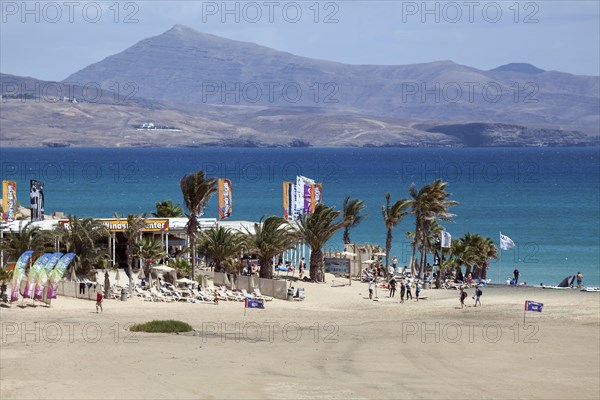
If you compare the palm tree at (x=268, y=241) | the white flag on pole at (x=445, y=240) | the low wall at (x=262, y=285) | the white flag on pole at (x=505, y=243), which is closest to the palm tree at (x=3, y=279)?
the low wall at (x=262, y=285)

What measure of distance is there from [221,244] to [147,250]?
10.9 ft

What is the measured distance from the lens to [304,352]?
31.4 meters

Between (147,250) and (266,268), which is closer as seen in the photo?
(147,250)

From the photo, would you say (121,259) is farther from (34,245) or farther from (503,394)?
(503,394)

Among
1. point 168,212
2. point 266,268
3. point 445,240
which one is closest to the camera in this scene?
point 266,268

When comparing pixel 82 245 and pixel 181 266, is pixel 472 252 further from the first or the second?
pixel 82 245

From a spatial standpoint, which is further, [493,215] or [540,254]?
[493,215]

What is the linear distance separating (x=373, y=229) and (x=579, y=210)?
3459cm

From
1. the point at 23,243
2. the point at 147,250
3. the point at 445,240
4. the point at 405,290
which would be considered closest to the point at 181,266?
the point at 147,250

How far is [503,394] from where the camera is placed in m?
26.9

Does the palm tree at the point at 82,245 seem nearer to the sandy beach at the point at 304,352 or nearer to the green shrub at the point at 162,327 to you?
the sandy beach at the point at 304,352

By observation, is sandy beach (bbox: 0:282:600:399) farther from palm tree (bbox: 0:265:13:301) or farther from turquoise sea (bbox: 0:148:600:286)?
turquoise sea (bbox: 0:148:600:286)

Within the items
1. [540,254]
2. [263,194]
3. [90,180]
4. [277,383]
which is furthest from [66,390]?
[90,180]

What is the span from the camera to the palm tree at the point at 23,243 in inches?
1687
